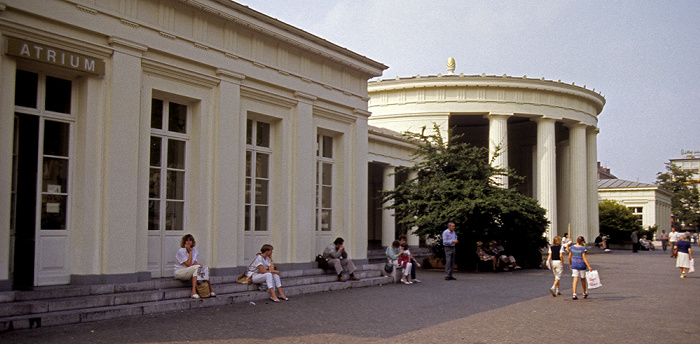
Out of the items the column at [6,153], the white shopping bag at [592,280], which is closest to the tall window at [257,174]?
the column at [6,153]

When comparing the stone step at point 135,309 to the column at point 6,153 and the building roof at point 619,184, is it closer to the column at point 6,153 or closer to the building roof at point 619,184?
the column at point 6,153

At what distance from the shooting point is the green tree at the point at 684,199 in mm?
90750

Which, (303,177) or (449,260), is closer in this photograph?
(303,177)

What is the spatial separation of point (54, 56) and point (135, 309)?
426 cm

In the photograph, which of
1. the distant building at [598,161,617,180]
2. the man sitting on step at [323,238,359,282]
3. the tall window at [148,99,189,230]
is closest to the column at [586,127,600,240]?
Answer: the man sitting on step at [323,238,359,282]

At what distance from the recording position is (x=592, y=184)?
43.2 m

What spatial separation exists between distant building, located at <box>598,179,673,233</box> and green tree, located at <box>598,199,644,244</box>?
1649 centimetres

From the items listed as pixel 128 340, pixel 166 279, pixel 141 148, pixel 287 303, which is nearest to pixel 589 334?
pixel 287 303

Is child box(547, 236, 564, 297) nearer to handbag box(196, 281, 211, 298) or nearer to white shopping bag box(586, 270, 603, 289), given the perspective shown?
white shopping bag box(586, 270, 603, 289)

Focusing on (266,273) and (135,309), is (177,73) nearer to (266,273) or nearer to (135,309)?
(266,273)

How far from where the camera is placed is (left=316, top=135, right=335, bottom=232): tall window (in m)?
16.9

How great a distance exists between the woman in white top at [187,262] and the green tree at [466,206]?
36.1 feet

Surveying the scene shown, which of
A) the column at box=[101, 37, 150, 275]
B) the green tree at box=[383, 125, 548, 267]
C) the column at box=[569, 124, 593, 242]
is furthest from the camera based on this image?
the column at box=[569, 124, 593, 242]

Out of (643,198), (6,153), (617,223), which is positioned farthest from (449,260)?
(643,198)
